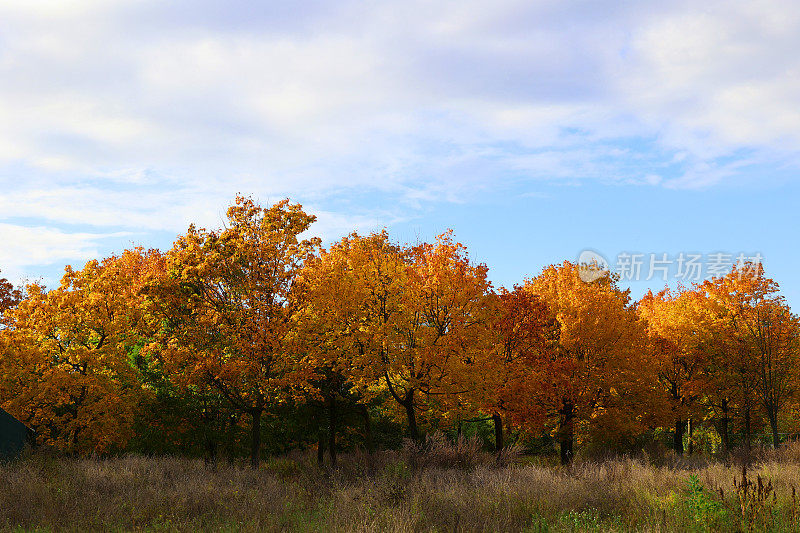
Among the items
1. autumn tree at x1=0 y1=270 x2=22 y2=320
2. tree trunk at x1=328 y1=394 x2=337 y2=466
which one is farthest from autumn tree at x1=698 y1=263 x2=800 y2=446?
autumn tree at x1=0 y1=270 x2=22 y2=320

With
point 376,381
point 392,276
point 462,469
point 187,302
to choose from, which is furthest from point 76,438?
point 462,469

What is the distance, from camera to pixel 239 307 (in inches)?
1005

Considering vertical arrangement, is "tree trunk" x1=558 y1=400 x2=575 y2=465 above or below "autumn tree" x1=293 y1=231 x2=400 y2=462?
below

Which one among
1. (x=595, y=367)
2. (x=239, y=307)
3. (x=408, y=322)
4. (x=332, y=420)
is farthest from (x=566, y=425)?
(x=239, y=307)

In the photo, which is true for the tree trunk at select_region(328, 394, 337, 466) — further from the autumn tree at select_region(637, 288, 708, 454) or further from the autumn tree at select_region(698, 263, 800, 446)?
the autumn tree at select_region(698, 263, 800, 446)

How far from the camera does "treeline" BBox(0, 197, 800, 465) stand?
83.3 ft

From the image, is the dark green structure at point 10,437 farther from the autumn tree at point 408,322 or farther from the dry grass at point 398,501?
the autumn tree at point 408,322

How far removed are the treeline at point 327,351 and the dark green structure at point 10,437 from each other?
3.05 meters

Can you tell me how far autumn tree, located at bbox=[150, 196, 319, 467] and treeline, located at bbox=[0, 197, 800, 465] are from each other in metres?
0.07

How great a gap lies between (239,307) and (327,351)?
4250mm

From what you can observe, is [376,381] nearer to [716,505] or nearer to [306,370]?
[306,370]

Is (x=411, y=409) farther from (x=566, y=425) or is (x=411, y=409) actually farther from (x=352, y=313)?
(x=566, y=425)

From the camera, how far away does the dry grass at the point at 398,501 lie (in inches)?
463

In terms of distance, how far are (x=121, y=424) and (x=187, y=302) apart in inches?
299
